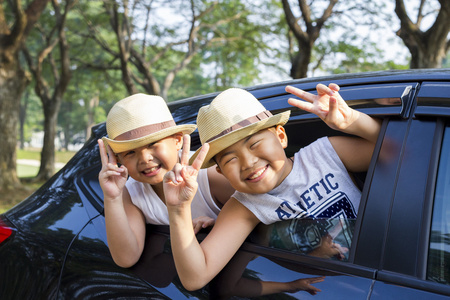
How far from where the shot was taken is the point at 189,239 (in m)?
1.44

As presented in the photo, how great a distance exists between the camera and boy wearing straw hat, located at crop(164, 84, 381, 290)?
1.44m

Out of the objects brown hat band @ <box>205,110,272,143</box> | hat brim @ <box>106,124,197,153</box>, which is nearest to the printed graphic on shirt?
brown hat band @ <box>205,110,272,143</box>

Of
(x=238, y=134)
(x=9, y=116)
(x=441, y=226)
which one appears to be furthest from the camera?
(x=9, y=116)

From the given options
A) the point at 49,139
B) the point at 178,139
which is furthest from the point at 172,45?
the point at 178,139

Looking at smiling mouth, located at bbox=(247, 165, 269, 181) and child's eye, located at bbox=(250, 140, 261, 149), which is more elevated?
child's eye, located at bbox=(250, 140, 261, 149)

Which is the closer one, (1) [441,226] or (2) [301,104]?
(1) [441,226]

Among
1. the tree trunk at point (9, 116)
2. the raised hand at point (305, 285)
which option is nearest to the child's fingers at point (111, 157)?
the raised hand at point (305, 285)

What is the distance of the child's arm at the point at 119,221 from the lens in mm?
1644

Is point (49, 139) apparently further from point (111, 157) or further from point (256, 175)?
point (256, 175)

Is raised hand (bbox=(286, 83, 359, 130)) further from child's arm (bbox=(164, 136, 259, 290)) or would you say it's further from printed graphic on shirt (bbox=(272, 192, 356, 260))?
child's arm (bbox=(164, 136, 259, 290))

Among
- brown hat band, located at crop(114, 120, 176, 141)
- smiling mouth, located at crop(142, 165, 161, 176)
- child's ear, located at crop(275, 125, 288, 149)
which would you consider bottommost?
smiling mouth, located at crop(142, 165, 161, 176)

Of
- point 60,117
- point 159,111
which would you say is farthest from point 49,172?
point 60,117

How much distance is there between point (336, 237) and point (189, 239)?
0.43 m

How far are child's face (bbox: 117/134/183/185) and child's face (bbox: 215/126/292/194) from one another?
1.29 ft
